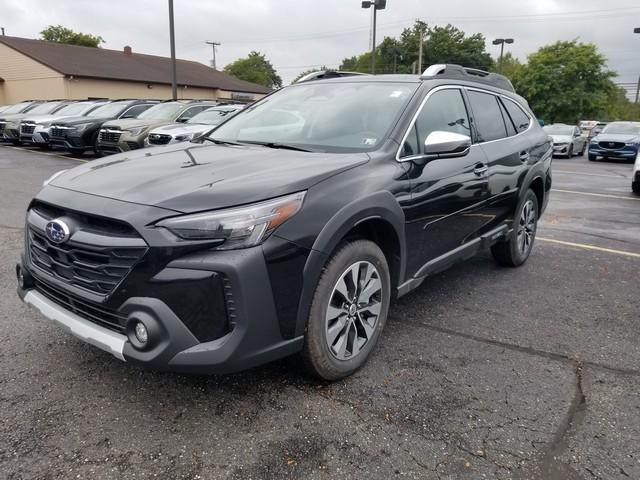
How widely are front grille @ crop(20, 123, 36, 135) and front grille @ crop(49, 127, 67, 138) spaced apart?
7.67 ft

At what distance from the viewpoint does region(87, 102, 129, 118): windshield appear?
47.7 ft

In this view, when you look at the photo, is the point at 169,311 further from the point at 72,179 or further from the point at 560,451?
the point at 560,451

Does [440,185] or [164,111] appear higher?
[164,111]

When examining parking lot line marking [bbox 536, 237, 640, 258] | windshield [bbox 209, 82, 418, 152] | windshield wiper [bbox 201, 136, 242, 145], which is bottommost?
parking lot line marking [bbox 536, 237, 640, 258]

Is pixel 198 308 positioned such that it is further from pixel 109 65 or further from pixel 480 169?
pixel 109 65

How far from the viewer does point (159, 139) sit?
1083 centimetres

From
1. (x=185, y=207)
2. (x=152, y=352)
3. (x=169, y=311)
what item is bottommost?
(x=152, y=352)

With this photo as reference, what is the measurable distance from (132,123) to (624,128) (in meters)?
18.5

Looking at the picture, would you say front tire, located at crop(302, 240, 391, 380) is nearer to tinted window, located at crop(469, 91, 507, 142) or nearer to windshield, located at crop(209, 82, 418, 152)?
windshield, located at crop(209, 82, 418, 152)

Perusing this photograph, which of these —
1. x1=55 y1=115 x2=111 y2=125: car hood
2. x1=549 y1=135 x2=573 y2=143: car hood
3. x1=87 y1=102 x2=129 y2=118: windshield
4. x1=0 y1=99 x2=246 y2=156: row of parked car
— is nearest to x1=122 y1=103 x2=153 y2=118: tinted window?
x1=0 y1=99 x2=246 y2=156: row of parked car

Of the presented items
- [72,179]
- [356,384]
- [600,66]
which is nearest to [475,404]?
[356,384]

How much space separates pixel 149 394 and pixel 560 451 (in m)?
2.09

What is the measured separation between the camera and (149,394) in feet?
8.99

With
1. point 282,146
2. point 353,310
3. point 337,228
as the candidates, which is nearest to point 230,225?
point 337,228
